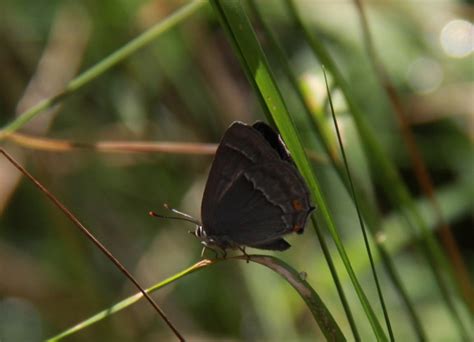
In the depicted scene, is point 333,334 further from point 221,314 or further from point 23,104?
point 23,104

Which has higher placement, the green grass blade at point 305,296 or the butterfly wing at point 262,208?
the butterfly wing at point 262,208

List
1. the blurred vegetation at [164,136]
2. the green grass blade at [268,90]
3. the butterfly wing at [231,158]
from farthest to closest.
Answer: the blurred vegetation at [164,136], the butterfly wing at [231,158], the green grass blade at [268,90]

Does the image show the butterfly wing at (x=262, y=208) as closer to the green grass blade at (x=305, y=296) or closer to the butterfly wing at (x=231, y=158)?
the butterfly wing at (x=231, y=158)

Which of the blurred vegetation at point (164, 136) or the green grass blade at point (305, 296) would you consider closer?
the green grass blade at point (305, 296)

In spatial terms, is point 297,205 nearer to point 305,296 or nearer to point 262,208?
point 262,208

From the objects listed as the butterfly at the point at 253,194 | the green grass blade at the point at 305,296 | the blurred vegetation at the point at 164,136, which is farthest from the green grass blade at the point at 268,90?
the blurred vegetation at the point at 164,136

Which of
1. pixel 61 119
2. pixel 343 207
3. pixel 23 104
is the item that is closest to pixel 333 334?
pixel 343 207
